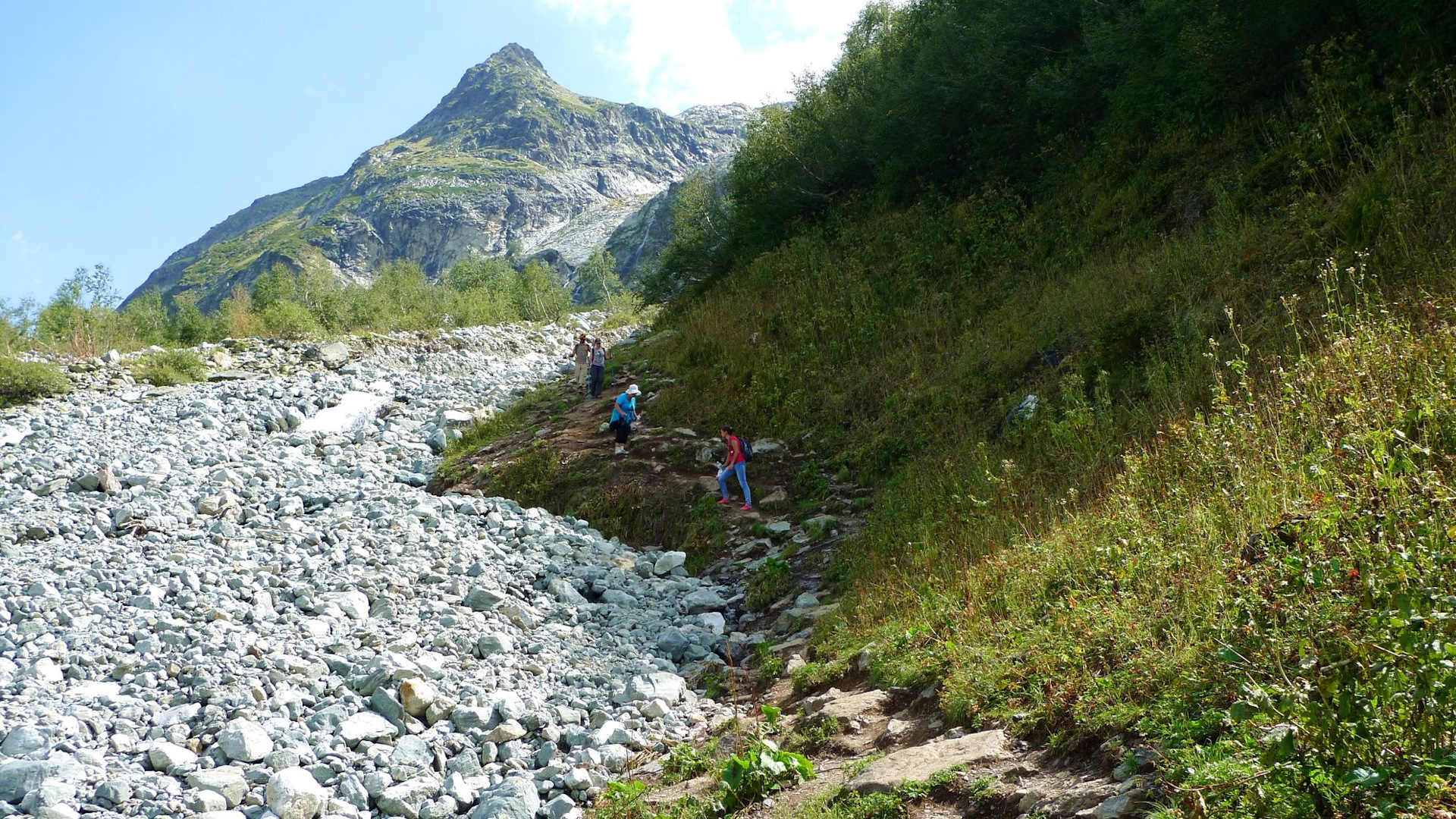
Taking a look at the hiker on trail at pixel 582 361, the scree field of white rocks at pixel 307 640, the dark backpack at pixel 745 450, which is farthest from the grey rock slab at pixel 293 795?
the hiker on trail at pixel 582 361

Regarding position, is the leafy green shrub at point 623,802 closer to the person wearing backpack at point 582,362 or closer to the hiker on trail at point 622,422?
the hiker on trail at point 622,422

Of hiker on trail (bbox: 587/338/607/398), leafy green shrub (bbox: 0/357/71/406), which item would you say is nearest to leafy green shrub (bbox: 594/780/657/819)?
hiker on trail (bbox: 587/338/607/398)

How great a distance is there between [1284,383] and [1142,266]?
775 cm

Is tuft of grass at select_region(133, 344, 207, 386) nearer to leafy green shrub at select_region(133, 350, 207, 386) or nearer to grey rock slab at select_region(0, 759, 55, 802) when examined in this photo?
leafy green shrub at select_region(133, 350, 207, 386)

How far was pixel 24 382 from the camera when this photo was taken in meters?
15.6

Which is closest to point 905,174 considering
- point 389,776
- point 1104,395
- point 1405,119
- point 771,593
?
point 1405,119

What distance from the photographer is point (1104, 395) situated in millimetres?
8977

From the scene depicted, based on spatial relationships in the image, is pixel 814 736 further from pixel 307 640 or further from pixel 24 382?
pixel 24 382

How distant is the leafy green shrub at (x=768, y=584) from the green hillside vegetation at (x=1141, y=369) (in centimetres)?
69

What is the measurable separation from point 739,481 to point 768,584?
2.96 meters

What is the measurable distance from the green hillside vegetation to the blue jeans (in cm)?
160

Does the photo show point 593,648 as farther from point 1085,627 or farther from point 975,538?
point 1085,627

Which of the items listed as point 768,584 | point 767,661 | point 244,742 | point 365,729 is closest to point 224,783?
point 244,742

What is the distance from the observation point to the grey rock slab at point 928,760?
13.3ft
